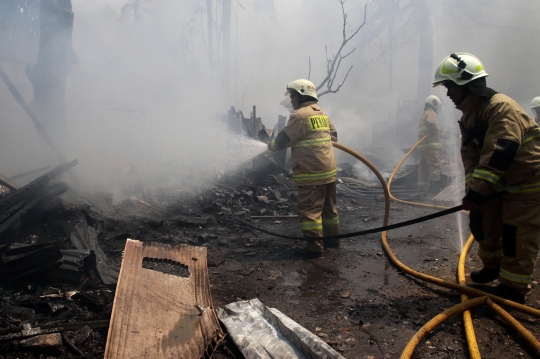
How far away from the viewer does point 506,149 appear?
255 centimetres

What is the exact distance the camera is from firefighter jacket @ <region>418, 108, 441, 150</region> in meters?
8.27

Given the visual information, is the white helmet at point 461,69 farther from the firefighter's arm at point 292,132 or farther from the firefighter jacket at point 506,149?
the firefighter's arm at point 292,132

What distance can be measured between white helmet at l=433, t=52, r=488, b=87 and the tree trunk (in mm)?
7976

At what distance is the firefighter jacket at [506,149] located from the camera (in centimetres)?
258

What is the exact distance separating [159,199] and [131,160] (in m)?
2.39

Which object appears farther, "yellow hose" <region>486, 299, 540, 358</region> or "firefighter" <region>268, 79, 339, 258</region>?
"firefighter" <region>268, 79, 339, 258</region>

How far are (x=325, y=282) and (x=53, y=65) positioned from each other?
25.3 ft

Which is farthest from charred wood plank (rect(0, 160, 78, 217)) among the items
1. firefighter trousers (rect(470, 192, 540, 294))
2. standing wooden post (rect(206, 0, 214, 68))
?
standing wooden post (rect(206, 0, 214, 68))

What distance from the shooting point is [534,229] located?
2.70 metres

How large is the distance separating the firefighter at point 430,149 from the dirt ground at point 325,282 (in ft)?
8.21

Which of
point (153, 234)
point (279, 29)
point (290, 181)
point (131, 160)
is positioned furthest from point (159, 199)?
point (279, 29)

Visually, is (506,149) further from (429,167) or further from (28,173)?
(28,173)

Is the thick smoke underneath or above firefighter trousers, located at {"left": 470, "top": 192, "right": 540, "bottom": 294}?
above

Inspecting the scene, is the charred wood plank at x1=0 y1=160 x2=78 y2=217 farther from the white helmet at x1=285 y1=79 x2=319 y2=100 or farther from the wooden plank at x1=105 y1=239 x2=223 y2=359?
the white helmet at x1=285 y1=79 x2=319 y2=100
